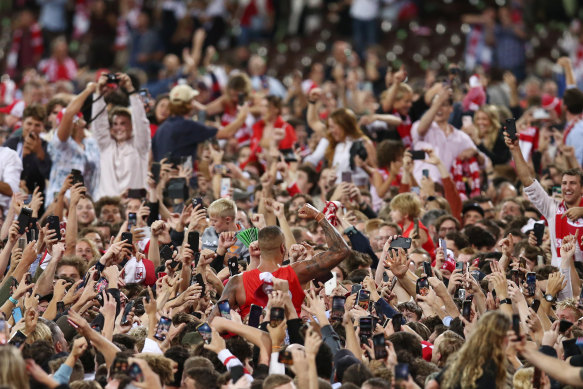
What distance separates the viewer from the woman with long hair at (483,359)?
6.38m

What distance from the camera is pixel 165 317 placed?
730 cm

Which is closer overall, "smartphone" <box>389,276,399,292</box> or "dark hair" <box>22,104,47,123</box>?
"smartphone" <box>389,276,399,292</box>

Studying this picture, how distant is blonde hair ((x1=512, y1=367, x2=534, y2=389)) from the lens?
685cm

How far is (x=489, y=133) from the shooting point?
13.6 metres

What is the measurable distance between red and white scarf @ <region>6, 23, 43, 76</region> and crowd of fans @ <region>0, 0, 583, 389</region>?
2568 mm

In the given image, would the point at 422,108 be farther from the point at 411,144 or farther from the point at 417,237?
the point at 417,237

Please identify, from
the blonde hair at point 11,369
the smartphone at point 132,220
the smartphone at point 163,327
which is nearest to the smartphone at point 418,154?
the smartphone at point 132,220

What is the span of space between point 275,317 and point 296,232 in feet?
11.3

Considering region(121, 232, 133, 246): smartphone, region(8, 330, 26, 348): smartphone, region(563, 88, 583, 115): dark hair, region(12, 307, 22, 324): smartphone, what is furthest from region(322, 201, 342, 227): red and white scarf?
region(563, 88, 583, 115): dark hair

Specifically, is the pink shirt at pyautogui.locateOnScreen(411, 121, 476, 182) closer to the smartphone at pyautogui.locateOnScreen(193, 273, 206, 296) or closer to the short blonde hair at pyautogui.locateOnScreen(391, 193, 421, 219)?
the short blonde hair at pyautogui.locateOnScreen(391, 193, 421, 219)

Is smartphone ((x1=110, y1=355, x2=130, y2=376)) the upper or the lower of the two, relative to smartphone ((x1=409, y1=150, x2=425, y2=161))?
upper

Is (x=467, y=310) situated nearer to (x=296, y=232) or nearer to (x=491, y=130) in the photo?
(x=296, y=232)

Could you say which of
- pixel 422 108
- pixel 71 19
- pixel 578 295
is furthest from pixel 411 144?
pixel 71 19

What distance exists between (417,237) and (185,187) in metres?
2.25
